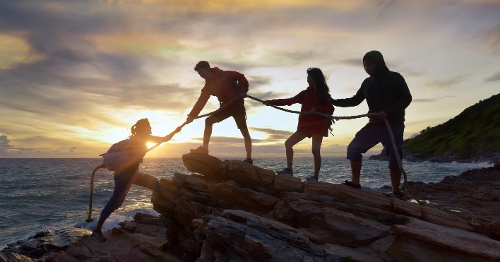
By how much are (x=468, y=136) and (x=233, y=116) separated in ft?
353

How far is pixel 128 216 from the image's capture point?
24.4 m

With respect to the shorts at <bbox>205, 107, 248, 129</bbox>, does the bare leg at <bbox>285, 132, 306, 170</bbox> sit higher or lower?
lower

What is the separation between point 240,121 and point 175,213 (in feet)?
11.9

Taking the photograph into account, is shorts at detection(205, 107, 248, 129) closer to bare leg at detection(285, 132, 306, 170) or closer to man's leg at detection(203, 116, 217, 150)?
man's leg at detection(203, 116, 217, 150)

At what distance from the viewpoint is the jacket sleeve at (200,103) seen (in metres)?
10.5

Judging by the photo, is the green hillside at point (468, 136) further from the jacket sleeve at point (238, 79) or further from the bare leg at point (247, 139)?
the jacket sleeve at point (238, 79)

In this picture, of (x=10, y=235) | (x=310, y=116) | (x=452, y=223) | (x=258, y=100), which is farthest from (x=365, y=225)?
(x=10, y=235)

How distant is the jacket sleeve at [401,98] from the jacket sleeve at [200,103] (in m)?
5.35

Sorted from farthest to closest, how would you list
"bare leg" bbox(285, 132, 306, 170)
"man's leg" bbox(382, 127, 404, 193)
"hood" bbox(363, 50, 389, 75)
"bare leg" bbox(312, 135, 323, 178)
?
"bare leg" bbox(285, 132, 306, 170) < "bare leg" bbox(312, 135, 323, 178) < "man's leg" bbox(382, 127, 404, 193) < "hood" bbox(363, 50, 389, 75)

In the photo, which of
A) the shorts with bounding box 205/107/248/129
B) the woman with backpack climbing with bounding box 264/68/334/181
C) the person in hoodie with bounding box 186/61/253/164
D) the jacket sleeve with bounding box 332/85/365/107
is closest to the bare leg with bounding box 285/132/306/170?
the woman with backpack climbing with bounding box 264/68/334/181

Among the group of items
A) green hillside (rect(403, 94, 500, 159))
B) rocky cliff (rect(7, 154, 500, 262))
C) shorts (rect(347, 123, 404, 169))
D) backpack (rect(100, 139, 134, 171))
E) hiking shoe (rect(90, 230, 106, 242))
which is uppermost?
green hillside (rect(403, 94, 500, 159))

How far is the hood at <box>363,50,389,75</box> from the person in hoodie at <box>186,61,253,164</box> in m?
3.64

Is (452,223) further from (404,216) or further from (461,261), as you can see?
(461,261)

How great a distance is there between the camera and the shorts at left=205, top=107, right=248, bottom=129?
34.6 ft
